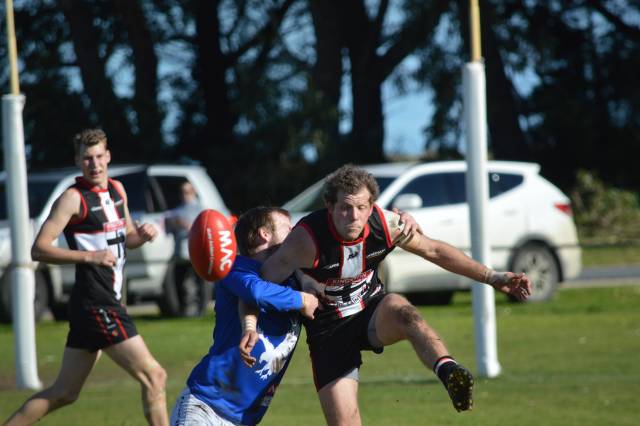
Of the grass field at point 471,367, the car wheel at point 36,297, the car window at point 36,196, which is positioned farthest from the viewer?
the car window at point 36,196

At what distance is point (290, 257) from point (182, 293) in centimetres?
1180

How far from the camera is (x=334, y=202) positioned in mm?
6176

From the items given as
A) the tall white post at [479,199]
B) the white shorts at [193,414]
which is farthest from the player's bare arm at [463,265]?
the tall white post at [479,199]

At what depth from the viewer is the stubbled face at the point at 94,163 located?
7.78 metres

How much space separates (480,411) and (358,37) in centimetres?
2029

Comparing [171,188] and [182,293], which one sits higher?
[171,188]

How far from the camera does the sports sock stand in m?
5.76

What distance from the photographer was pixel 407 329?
6148mm

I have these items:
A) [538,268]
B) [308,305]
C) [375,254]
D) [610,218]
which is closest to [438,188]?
[538,268]

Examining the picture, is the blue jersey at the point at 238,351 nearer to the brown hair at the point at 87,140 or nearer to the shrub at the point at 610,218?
the brown hair at the point at 87,140

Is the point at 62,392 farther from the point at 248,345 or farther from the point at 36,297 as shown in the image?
the point at 36,297

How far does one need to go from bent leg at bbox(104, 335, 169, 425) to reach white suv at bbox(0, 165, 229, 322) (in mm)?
8969

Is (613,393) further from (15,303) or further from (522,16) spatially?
(522,16)

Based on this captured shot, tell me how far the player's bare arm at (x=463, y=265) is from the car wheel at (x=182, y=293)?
36.1 ft
